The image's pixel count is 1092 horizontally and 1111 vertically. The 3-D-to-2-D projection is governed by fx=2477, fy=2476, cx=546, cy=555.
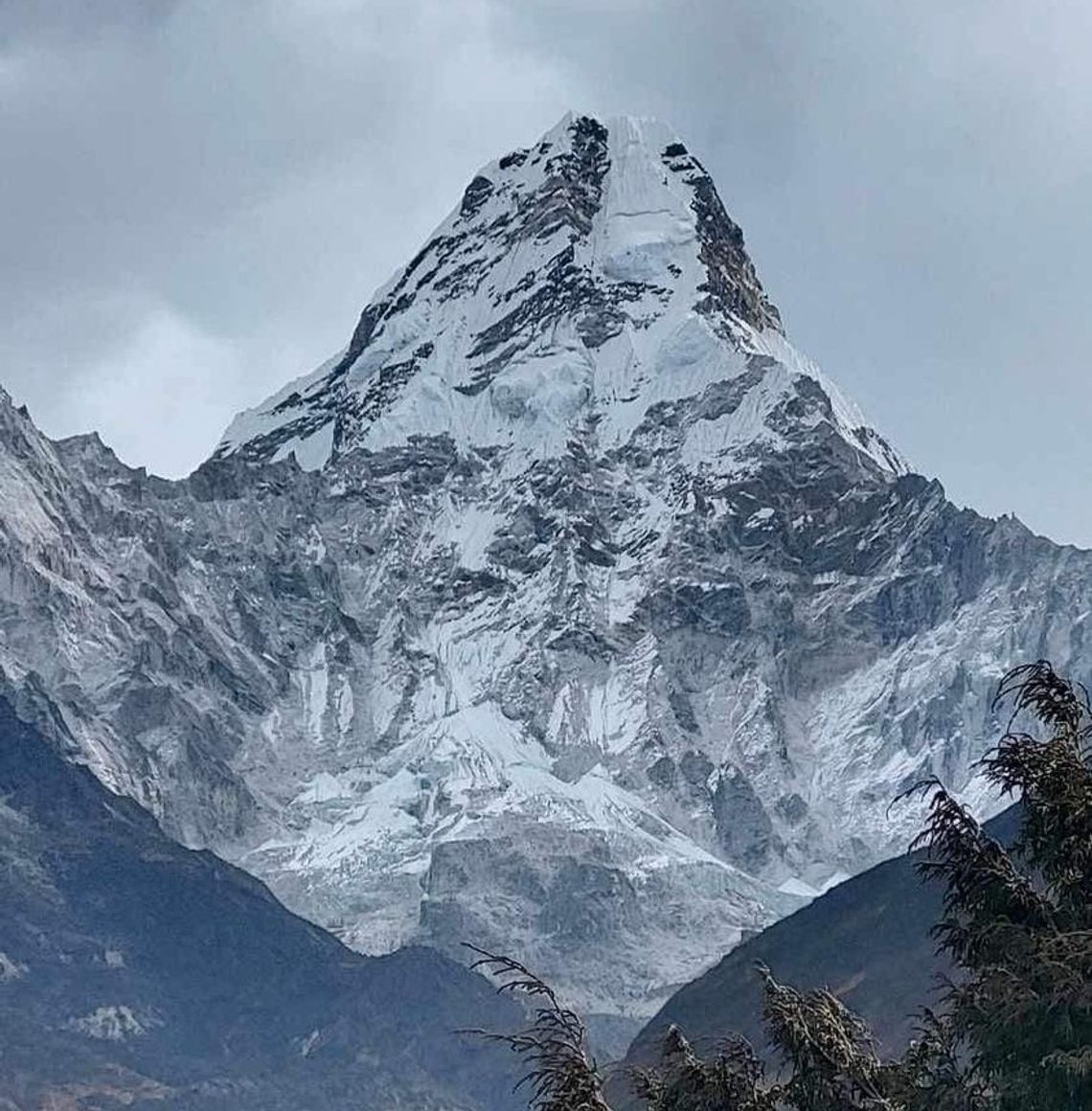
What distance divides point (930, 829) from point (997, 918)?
3.28ft

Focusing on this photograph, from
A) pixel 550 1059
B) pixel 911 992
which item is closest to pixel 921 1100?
pixel 550 1059

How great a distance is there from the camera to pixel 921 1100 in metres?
22.0

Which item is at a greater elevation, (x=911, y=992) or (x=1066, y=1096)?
(x=911, y=992)

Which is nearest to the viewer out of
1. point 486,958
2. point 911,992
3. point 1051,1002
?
point 1051,1002

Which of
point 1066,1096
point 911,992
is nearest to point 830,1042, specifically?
point 1066,1096

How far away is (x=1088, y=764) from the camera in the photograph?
73.0 feet

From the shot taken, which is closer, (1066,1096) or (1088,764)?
(1066,1096)

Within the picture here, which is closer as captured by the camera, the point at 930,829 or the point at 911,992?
the point at 930,829

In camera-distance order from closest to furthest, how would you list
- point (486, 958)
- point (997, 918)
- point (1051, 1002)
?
point (1051, 1002) < point (997, 918) < point (486, 958)

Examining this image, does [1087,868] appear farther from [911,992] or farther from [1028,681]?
[911,992]

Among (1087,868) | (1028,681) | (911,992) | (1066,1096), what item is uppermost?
(911,992)

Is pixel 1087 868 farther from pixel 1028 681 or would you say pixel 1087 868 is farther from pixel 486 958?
pixel 486 958

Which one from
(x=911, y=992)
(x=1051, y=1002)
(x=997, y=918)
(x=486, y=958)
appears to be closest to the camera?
(x=1051, y=1002)

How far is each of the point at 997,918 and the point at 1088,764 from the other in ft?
5.33
